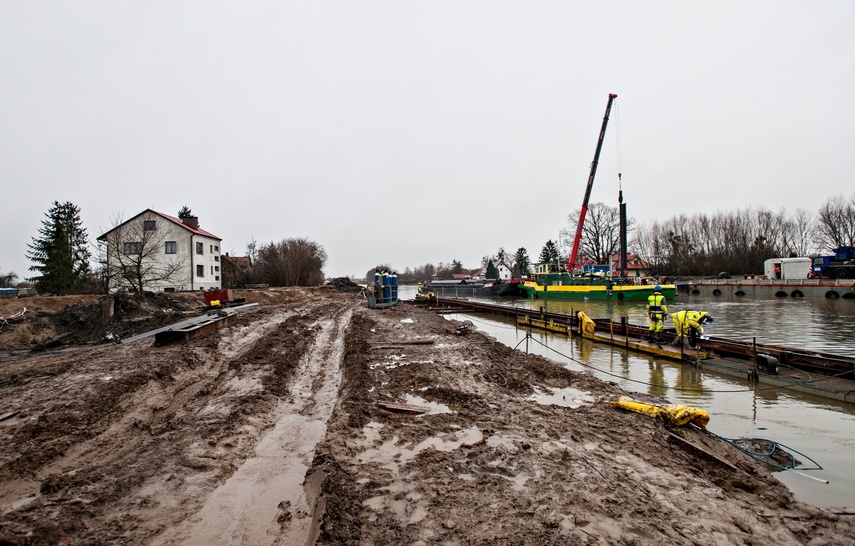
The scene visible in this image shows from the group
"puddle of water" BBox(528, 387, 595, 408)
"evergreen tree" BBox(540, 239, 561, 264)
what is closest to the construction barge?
"puddle of water" BBox(528, 387, 595, 408)

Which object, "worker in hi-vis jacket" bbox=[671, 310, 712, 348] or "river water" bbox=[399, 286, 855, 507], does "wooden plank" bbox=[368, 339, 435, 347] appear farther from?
"worker in hi-vis jacket" bbox=[671, 310, 712, 348]

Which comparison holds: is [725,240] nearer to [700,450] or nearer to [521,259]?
[521,259]

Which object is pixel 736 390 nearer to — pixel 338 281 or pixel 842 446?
pixel 842 446

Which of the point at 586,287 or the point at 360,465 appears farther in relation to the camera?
the point at 586,287

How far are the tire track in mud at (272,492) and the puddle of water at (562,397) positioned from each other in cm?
373

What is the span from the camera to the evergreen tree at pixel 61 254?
98.2ft

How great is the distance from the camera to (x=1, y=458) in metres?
4.52

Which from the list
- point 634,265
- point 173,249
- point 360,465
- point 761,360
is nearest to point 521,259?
point 634,265

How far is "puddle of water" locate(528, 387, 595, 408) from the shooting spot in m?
7.17

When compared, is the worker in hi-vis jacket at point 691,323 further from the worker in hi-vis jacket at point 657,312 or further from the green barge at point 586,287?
the green barge at point 586,287

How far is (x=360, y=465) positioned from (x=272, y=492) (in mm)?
932

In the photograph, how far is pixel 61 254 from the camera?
30266mm

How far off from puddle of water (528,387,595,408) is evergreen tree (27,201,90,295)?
36.2m

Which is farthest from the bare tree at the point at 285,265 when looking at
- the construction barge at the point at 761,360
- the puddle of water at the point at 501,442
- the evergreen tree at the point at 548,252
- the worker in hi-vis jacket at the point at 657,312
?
the evergreen tree at the point at 548,252
